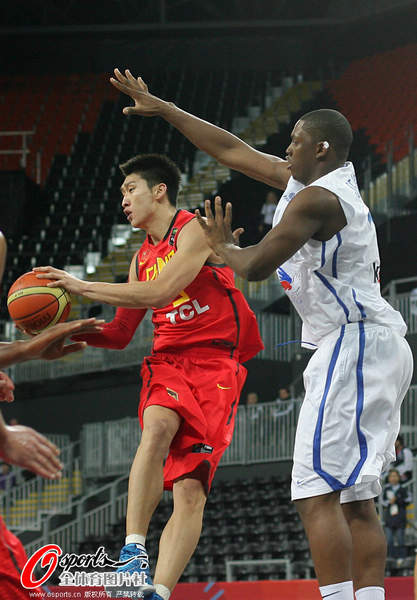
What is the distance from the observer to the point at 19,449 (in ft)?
7.97

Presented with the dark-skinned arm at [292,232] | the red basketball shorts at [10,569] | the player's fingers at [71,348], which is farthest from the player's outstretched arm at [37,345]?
the dark-skinned arm at [292,232]

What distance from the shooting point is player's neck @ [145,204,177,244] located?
4906mm

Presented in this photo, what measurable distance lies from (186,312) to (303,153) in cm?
120

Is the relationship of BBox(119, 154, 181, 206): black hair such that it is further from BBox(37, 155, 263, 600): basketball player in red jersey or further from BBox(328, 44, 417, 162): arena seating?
BBox(328, 44, 417, 162): arena seating

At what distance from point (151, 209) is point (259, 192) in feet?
42.7

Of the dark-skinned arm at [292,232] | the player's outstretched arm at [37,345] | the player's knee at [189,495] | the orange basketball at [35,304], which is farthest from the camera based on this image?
the player's knee at [189,495]

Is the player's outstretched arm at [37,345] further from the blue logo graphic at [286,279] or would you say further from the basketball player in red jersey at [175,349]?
the basketball player in red jersey at [175,349]

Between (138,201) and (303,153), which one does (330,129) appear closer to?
(303,153)

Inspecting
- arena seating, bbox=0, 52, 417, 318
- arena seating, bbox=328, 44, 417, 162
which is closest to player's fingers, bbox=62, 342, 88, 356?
arena seating, bbox=0, 52, 417, 318

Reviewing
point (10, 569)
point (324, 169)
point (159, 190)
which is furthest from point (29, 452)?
point (159, 190)

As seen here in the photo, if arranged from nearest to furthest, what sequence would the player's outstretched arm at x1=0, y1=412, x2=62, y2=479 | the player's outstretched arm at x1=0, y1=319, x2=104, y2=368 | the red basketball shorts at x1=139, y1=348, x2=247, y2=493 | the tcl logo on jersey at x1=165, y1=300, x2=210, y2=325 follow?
the player's outstretched arm at x1=0, y1=412, x2=62, y2=479 → the player's outstretched arm at x1=0, y1=319, x2=104, y2=368 → the red basketball shorts at x1=139, y1=348, x2=247, y2=493 → the tcl logo on jersey at x1=165, y1=300, x2=210, y2=325

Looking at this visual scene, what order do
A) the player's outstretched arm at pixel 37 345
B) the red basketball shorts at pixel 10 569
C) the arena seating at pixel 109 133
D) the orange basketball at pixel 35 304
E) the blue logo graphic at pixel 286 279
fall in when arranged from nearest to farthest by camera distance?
1. the red basketball shorts at pixel 10 569
2. the player's outstretched arm at pixel 37 345
3. the blue logo graphic at pixel 286 279
4. the orange basketball at pixel 35 304
5. the arena seating at pixel 109 133

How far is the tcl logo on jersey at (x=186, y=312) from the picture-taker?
467cm

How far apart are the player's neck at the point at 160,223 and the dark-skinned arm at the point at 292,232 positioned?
1.30 m
